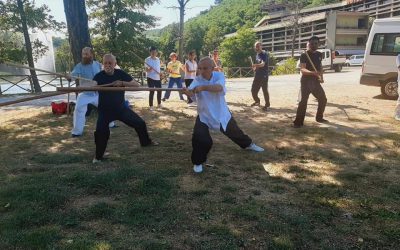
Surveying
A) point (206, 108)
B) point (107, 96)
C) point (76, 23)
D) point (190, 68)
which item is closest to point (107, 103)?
point (107, 96)

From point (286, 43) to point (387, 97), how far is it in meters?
48.6

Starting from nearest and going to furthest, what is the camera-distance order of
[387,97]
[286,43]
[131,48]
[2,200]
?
1. [2,200]
2. [387,97]
3. [131,48]
4. [286,43]

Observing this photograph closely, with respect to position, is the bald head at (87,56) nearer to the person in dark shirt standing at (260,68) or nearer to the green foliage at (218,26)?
the person in dark shirt standing at (260,68)

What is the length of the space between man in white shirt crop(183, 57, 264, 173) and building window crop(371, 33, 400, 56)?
916 cm

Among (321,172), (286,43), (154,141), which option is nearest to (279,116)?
(154,141)

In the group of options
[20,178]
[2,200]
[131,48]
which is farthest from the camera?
[131,48]

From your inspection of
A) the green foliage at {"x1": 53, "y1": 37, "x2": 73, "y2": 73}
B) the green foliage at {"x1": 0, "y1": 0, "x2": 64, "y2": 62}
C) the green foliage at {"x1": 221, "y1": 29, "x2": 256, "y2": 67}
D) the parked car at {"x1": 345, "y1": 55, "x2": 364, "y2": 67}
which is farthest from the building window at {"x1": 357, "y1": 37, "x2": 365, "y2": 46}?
the green foliage at {"x1": 53, "y1": 37, "x2": 73, "y2": 73}

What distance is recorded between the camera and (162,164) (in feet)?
18.4

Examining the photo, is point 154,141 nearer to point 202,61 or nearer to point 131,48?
point 202,61

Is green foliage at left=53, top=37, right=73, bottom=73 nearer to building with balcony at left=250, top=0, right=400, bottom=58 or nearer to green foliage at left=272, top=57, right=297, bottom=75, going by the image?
green foliage at left=272, top=57, right=297, bottom=75

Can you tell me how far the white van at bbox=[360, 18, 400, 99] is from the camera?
12289 mm

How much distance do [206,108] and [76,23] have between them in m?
6.19

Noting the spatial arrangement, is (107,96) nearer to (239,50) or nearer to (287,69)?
(287,69)

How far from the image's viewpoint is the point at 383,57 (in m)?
12.5
